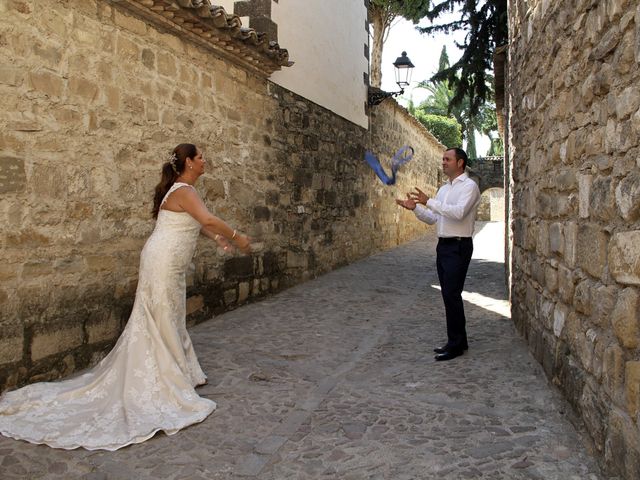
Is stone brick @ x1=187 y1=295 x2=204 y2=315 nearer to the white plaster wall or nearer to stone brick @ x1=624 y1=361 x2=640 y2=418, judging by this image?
the white plaster wall

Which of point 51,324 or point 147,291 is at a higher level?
point 147,291

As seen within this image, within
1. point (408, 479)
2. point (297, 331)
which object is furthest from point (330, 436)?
point (297, 331)

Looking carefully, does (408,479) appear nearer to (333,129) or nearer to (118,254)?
(118,254)

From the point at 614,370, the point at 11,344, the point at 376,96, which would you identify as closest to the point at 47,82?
the point at 11,344

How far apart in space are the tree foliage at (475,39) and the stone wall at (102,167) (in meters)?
5.78

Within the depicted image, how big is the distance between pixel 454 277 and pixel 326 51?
5.91m

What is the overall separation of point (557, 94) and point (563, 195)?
25.0 inches

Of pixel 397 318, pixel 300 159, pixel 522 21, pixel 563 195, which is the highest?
pixel 522 21

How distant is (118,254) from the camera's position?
14.3 feet

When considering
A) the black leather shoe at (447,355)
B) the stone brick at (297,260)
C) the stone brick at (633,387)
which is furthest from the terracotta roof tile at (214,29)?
the stone brick at (633,387)

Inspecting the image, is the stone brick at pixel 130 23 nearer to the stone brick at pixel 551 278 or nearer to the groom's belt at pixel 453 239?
the groom's belt at pixel 453 239

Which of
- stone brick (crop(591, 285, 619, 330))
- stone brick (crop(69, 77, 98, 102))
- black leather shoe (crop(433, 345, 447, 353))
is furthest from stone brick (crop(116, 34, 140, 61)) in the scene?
stone brick (crop(591, 285, 619, 330))

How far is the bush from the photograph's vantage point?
30.0 m

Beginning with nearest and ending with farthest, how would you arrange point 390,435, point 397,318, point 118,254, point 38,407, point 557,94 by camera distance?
1. point 390,435
2. point 38,407
3. point 557,94
4. point 118,254
5. point 397,318
